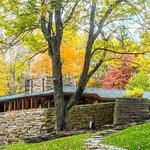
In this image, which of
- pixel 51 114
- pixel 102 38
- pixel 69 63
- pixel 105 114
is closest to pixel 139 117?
pixel 105 114

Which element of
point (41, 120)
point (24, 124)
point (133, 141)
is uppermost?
point (133, 141)

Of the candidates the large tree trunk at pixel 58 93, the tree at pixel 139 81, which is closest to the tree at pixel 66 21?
the large tree trunk at pixel 58 93

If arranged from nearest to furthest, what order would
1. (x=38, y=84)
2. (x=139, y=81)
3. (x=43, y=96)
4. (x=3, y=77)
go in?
(x=43, y=96) < (x=38, y=84) < (x=139, y=81) < (x=3, y=77)

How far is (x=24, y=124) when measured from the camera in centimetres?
3278

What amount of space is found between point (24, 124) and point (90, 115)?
22.4 feet

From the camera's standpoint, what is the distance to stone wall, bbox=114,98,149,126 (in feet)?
81.5

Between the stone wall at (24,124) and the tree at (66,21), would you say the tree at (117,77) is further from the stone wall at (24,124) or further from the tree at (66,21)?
the tree at (66,21)

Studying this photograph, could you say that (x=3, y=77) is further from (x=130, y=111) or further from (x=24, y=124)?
(x=130, y=111)

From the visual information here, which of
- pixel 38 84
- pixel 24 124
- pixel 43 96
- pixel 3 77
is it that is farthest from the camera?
pixel 3 77

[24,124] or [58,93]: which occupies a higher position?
[58,93]

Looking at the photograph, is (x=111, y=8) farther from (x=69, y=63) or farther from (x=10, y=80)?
(x=10, y=80)

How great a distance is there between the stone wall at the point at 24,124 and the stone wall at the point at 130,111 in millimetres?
7058

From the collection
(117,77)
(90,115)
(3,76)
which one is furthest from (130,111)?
(3,76)

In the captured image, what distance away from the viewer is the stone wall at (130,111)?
24.8 m
